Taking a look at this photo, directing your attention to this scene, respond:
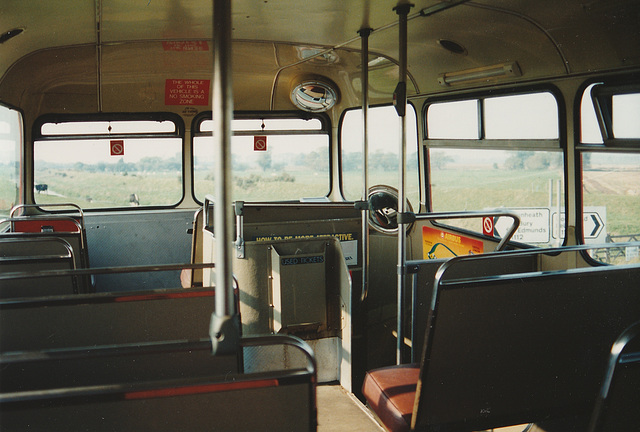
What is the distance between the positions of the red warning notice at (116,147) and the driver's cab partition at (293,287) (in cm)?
232

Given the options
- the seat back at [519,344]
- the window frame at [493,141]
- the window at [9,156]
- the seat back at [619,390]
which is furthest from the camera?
the window at [9,156]

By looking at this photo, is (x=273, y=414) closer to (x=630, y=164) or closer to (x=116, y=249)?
(x=630, y=164)

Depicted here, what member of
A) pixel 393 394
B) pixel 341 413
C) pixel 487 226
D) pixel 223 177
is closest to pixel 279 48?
pixel 487 226

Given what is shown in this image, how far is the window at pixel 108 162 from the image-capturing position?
5.48 meters

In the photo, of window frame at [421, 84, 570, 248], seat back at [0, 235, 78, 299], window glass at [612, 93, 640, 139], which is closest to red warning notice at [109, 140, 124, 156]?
seat back at [0, 235, 78, 299]

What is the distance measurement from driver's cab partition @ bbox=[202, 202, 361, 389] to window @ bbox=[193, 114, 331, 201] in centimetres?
222

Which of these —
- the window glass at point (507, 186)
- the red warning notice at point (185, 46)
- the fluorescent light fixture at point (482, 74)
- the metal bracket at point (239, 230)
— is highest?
the red warning notice at point (185, 46)

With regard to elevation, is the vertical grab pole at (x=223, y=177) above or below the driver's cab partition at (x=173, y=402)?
above

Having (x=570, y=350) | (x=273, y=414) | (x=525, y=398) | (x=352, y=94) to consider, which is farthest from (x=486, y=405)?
(x=352, y=94)

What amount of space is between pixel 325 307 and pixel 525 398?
1611 mm

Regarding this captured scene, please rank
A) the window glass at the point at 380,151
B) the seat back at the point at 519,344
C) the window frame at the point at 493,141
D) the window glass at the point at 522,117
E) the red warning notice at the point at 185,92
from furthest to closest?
the red warning notice at the point at 185,92 → the window glass at the point at 380,151 → the window glass at the point at 522,117 → the window frame at the point at 493,141 → the seat back at the point at 519,344

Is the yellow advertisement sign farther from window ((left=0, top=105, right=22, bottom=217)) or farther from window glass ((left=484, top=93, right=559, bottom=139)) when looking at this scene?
window ((left=0, top=105, right=22, bottom=217))

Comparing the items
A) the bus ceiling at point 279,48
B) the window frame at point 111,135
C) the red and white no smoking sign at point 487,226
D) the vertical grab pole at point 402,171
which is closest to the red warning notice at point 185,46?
the bus ceiling at point 279,48

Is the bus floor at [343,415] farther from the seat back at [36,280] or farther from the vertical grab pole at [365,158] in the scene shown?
the seat back at [36,280]
